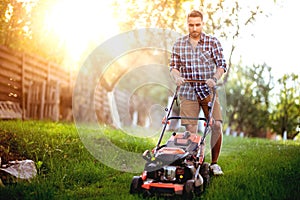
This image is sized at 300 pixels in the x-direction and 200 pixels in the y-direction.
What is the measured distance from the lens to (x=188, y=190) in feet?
14.9

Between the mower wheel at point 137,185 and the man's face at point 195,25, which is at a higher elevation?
the man's face at point 195,25

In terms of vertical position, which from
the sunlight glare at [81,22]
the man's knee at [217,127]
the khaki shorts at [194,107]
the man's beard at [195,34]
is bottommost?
the man's knee at [217,127]

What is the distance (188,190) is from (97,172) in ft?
6.92

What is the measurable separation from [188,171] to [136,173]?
1.95 metres

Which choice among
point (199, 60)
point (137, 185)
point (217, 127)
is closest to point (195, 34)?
point (199, 60)

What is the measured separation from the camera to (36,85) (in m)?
13.1

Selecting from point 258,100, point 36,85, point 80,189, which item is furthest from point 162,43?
point 258,100

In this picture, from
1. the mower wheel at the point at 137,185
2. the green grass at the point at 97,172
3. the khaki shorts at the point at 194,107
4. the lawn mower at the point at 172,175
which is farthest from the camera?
the khaki shorts at the point at 194,107

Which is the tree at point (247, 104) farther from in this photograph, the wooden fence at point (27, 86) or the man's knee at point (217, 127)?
the man's knee at point (217, 127)

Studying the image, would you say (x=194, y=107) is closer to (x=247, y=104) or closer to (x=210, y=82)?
(x=210, y=82)

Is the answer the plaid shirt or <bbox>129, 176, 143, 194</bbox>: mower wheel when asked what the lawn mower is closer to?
<bbox>129, 176, 143, 194</bbox>: mower wheel

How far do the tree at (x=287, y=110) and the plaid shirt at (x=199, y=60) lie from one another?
1373cm

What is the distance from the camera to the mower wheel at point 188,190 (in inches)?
178

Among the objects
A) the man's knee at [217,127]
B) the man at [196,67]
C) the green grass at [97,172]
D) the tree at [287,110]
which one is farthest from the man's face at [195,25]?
the tree at [287,110]
